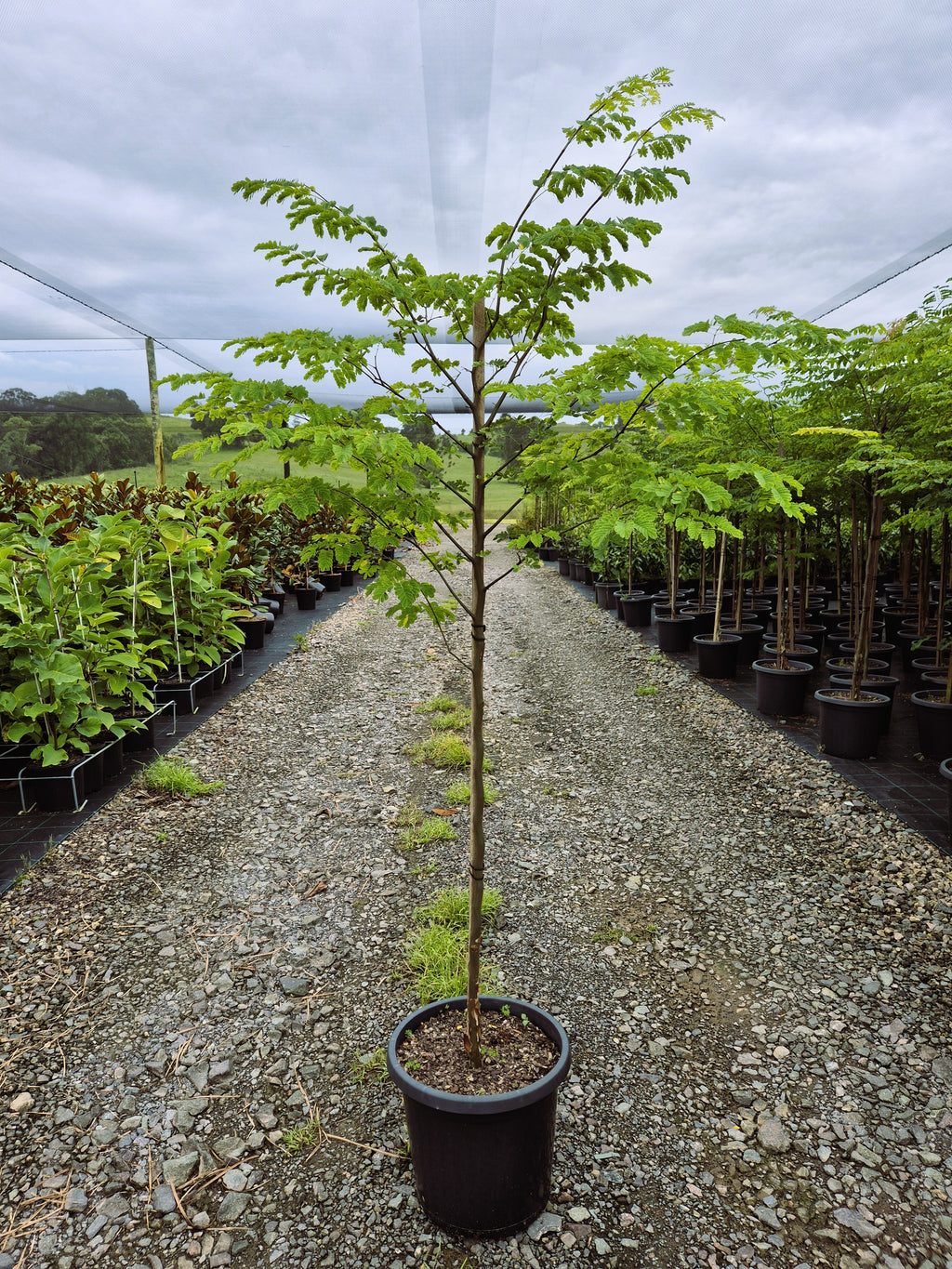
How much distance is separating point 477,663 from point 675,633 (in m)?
6.04

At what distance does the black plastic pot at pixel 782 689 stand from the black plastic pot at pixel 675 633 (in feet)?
6.63

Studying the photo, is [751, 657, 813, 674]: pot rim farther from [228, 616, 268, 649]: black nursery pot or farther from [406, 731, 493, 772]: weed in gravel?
[228, 616, 268, 649]: black nursery pot

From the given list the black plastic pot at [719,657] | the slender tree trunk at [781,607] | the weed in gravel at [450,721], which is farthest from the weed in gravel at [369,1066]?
the black plastic pot at [719,657]

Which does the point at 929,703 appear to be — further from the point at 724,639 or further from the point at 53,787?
the point at 53,787

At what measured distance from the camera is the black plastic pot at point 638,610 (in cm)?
912

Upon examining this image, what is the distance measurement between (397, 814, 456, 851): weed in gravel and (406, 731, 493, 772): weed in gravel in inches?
34.7

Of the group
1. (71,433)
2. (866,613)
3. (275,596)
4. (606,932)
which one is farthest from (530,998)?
(71,433)

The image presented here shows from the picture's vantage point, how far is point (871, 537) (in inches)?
177

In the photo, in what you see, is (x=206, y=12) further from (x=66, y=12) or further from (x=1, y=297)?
(x=1, y=297)

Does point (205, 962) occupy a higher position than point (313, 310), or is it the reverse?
point (313, 310)

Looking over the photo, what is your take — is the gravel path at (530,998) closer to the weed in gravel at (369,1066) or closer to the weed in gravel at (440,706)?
the weed in gravel at (369,1066)

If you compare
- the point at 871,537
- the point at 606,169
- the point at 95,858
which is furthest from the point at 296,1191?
the point at 871,537

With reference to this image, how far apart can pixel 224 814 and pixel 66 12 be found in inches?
202

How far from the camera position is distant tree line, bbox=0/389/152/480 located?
28.8ft
